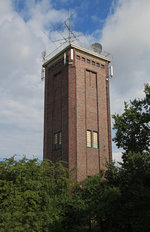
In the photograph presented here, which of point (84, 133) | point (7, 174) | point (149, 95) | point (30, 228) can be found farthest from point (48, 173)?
point (149, 95)

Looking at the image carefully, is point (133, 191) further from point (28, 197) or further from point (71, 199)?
point (28, 197)

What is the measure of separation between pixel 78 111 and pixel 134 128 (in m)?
8.02

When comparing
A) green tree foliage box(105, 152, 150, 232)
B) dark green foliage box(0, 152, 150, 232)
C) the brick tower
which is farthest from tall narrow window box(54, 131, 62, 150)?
green tree foliage box(105, 152, 150, 232)

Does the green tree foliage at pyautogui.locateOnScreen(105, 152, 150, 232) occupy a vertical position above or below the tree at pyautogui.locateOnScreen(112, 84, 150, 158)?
below

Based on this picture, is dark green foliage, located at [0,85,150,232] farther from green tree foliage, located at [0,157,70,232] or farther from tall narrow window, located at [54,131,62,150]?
tall narrow window, located at [54,131,62,150]

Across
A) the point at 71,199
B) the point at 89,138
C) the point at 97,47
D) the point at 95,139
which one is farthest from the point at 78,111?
the point at 71,199

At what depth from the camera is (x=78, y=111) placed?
33.0m

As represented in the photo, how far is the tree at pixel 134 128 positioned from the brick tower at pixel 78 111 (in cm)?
561

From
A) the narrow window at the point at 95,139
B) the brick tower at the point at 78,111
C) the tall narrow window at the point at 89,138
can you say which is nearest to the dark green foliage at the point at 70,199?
the brick tower at the point at 78,111

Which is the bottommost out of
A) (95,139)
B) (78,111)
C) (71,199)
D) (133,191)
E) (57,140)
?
(71,199)

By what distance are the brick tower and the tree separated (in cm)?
561

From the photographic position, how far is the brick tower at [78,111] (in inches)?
1257

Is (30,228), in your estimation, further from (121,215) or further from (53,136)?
(53,136)

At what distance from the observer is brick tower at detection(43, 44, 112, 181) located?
105 feet
